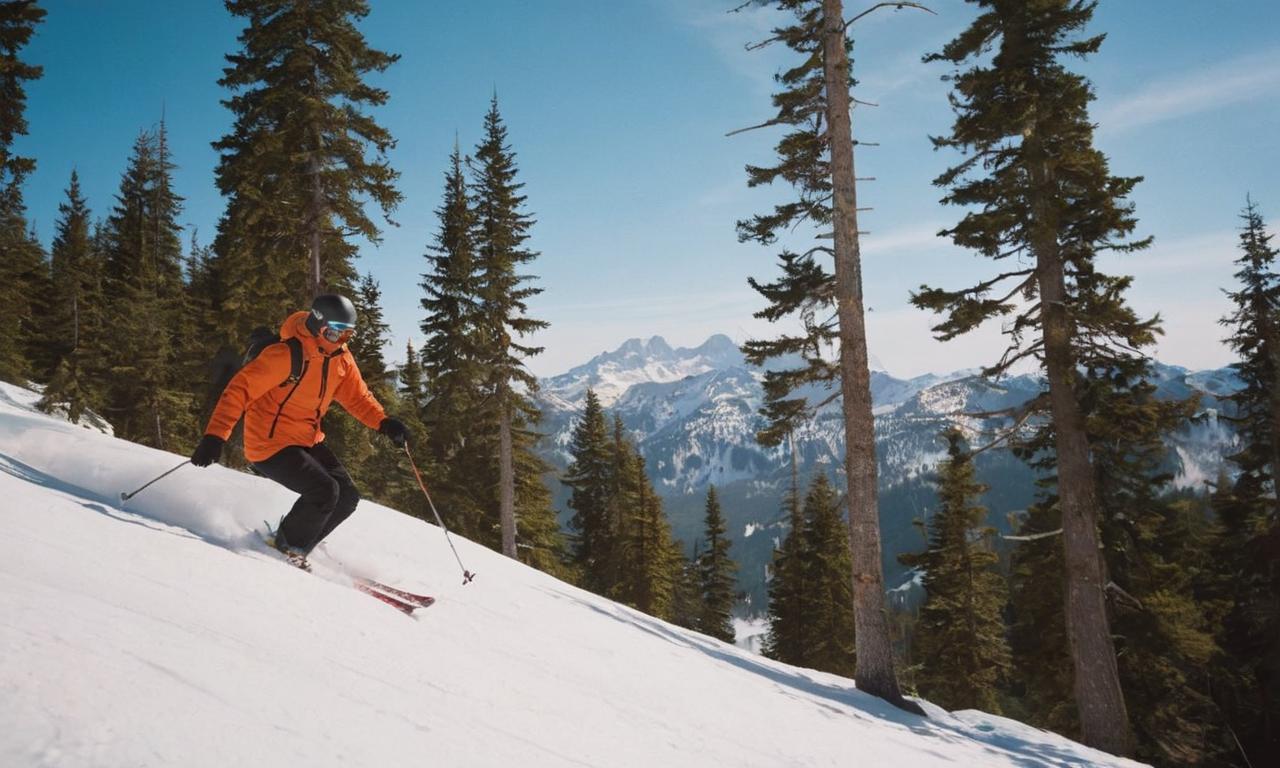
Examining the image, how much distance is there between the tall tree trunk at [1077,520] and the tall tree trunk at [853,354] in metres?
3.96

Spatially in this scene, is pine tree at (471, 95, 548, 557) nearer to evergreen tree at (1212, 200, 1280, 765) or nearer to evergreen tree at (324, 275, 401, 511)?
evergreen tree at (324, 275, 401, 511)

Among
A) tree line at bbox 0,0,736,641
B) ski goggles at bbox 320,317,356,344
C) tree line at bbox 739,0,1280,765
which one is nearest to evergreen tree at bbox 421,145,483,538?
tree line at bbox 0,0,736,641

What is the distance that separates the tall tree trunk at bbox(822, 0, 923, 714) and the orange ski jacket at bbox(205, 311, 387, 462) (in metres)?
7.46

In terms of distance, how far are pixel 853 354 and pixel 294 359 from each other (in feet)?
26.2

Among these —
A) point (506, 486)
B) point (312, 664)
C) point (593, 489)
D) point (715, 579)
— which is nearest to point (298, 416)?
point (312, 664)

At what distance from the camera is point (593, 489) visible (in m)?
36.8

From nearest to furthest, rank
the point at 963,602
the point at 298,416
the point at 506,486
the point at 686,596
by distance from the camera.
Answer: the point at 298,416 → the point at 506,486 → the point at 963,602 → the point at 686,596

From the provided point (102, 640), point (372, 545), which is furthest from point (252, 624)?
point (372, 545)

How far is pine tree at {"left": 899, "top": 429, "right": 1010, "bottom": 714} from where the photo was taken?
85.0 ft

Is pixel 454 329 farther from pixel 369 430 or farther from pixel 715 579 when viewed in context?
pixel 715 579

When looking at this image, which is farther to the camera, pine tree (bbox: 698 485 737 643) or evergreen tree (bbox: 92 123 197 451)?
pine tree (bbox: 698 485 737 643)

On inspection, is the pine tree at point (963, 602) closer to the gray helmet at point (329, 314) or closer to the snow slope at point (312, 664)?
the snow slope at point (312, 664)

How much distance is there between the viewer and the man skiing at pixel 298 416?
5.18 m

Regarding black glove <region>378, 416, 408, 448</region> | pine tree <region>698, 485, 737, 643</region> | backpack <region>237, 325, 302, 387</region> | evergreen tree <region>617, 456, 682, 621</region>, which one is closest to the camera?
backpack <region>237, 325, 302, 387</region>
